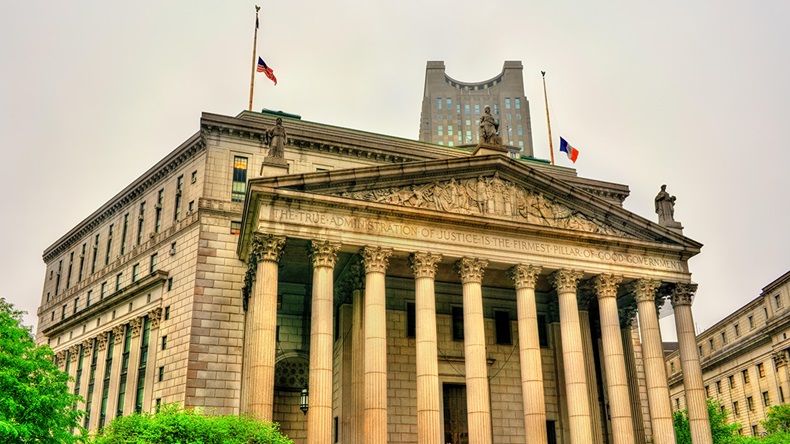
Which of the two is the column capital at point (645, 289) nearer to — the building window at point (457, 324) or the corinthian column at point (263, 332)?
the building window at point (457, 324)

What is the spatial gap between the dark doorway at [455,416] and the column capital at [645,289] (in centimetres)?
1103

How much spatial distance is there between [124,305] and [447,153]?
2716cm

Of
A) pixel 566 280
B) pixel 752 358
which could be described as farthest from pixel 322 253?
pixel 752 358

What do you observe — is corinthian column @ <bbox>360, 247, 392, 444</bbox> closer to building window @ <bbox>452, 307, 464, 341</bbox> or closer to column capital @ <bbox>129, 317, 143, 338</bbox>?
building window @ <bbox>452, 307, 464, 341</bbox>

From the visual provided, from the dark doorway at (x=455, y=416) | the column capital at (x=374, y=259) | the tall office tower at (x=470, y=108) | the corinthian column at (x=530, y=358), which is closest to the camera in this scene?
the column capital at (x=374, y=259)

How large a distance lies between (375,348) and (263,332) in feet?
16.6

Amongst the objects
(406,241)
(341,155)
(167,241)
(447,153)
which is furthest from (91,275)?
(406,241)

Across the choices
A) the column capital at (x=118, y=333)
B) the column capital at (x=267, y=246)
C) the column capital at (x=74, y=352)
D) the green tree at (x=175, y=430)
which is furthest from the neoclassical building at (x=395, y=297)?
the column capital at (x=74, y=352)

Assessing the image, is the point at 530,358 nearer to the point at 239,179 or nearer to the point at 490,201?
the point at 490,201

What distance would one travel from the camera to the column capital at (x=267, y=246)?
104 feet

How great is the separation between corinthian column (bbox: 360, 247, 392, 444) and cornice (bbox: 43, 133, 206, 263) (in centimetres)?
1989

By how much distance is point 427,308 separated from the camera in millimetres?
33406

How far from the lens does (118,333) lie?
52844 millimetres

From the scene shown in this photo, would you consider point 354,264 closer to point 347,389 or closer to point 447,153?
point 347,389
